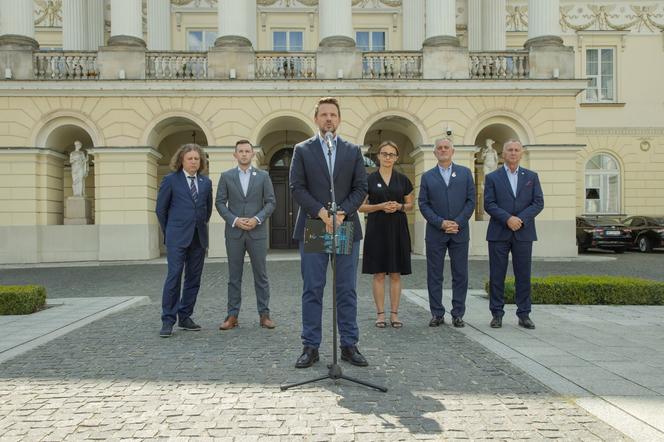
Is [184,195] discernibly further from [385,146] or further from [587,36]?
[587,36]

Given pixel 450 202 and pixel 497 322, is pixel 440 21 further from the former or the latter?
pixel 497 322

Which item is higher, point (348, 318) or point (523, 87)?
point (523, 87)

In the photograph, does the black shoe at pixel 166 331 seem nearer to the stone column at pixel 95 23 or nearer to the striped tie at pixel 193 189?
the striped tie at pixel 193 189

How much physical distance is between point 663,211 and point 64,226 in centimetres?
2840

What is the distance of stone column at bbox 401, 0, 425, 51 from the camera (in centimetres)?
2416

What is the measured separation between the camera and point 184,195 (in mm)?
6688

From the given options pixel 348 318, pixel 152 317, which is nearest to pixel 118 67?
pixel 152 317

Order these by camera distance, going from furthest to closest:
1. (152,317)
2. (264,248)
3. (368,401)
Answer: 1. (152,317)
2. (264,248)
3. (368,401)

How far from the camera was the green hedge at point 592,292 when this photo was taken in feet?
28.9

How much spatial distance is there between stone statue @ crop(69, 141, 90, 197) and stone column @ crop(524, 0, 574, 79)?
17135 mm

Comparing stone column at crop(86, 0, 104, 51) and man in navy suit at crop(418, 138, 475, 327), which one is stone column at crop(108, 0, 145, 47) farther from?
man in navy suit at crop(418, 138, 475, 327)

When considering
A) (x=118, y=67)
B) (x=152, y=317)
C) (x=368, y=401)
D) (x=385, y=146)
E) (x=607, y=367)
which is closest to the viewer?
(x=368, y=401)

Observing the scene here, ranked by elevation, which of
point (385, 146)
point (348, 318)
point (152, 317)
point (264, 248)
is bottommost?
point (152, 317)

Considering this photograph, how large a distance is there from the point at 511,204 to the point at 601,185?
24.4m
